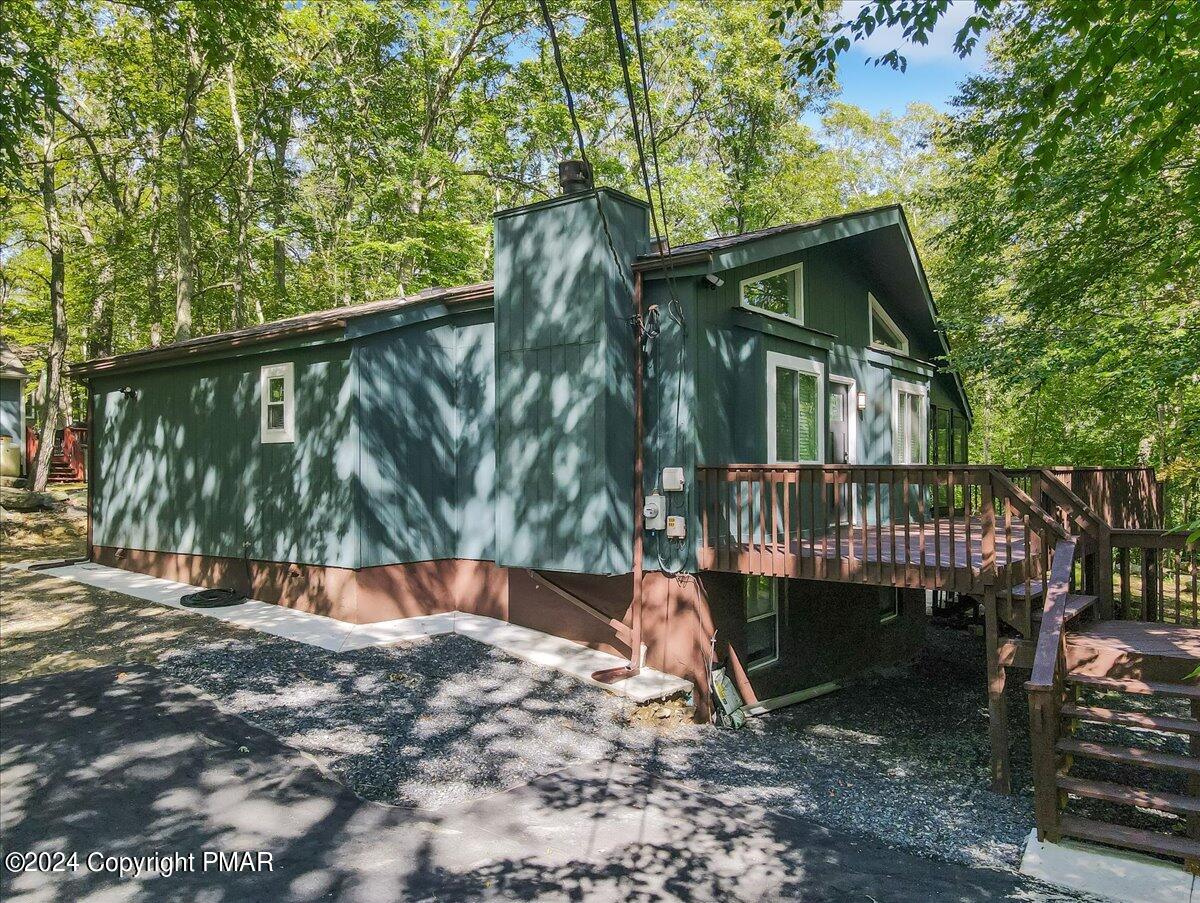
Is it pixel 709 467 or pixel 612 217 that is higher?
pixel 612 217

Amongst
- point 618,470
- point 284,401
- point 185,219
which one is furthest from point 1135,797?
point 185,219

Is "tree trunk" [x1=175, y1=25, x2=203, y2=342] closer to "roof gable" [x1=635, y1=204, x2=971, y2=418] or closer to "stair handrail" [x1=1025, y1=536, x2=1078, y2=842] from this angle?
"roof gable" [x1=635, y1=204, x2=971, y2=418]

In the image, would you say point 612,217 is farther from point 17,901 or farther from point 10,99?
point 17,901

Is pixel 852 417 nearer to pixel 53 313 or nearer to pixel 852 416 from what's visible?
pixel 852 416

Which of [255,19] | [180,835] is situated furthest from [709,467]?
[255,19]

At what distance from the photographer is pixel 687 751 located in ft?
20.9

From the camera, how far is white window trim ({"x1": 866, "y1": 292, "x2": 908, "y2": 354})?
10969 millimetres

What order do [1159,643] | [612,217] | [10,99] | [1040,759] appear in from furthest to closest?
[612,217] < [10,99] < [1159,643] < [1040,759]

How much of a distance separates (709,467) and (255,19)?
913cm

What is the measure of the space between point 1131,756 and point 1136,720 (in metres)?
0.28

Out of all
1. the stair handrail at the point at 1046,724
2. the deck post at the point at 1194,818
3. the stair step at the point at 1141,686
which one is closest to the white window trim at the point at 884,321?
the stair step at the point at 1141,686

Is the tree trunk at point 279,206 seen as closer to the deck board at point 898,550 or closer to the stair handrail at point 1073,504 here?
the deck board at point 898,550

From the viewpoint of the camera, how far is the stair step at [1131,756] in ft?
14.5

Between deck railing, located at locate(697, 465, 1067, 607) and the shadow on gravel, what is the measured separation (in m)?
2.21
